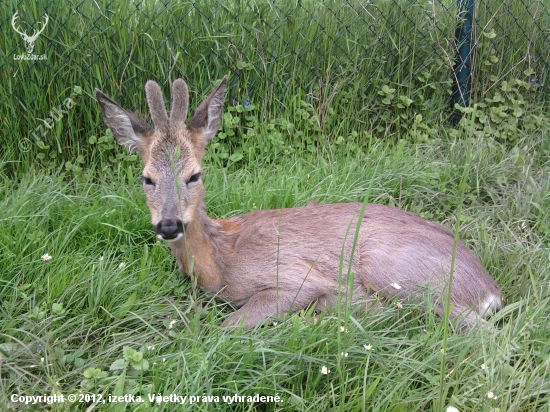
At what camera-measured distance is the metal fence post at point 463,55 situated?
4.60 metres

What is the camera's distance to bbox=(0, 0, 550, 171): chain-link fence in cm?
392

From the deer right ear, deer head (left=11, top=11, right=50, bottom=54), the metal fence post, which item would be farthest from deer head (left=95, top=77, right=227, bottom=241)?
the metal fence post

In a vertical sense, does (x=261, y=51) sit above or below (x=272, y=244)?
above

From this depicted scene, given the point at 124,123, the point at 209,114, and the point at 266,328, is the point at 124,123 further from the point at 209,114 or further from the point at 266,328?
the point at 266,328

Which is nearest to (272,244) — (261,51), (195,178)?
(195,178)

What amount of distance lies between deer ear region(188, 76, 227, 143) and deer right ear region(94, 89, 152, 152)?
0.75ft

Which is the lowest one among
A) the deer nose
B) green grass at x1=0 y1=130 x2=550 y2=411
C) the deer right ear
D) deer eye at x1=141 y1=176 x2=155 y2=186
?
green grass at x1=0 y1=130 x2=550 y2=411

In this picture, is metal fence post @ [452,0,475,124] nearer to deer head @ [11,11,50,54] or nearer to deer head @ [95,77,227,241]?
deer head @ [95,77,227,241]

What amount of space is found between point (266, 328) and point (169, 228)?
1.93 feet

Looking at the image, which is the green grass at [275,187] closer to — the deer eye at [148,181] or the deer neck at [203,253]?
the deer neck at [203,253]

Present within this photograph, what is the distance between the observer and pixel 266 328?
2465 mm

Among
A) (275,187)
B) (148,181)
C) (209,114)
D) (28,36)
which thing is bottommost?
(275,187)

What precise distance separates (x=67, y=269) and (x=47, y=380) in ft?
2.34

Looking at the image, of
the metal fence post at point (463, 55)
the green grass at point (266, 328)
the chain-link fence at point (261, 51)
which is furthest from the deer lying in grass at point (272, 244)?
the metal fence post at point (463, 55)
